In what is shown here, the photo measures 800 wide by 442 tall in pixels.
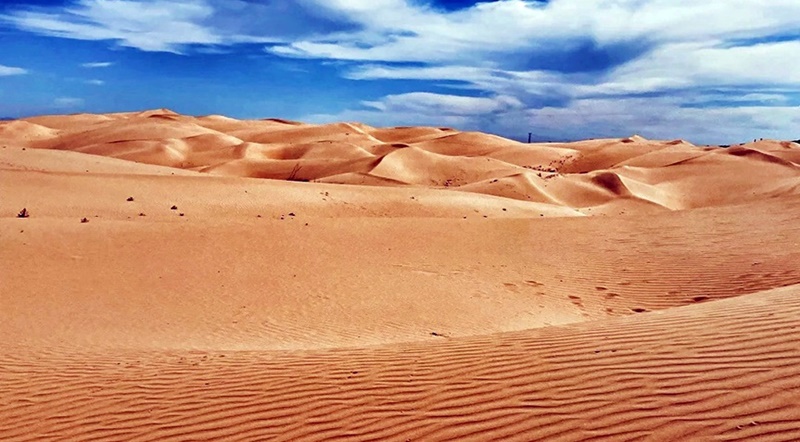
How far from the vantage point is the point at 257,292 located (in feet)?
35.8

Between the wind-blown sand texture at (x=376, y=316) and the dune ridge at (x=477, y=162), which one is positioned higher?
the dune ridge at (x=477, y=162)

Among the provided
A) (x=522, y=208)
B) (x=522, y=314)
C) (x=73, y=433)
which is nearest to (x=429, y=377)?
(x=73, y=433)

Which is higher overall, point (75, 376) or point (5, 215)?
point (5, 215)

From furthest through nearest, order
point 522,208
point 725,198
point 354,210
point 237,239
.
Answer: point 725,198 < point 522,208 < point 354,210 < point 237,239

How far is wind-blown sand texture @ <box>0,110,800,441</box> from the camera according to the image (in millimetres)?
4586

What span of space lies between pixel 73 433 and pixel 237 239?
28.9 feet

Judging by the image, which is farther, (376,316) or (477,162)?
(477,162)

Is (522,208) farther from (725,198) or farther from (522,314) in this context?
(725,198)

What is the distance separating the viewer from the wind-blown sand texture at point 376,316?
4.59 meters

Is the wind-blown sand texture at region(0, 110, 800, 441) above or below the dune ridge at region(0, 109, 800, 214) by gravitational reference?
below

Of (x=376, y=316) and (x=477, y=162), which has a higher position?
(x=477, y=162)

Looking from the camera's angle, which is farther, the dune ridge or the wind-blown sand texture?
the dune ridge

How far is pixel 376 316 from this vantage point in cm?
987

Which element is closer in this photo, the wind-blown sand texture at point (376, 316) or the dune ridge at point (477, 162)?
the wind-blown sand texture at point (376, 316)
